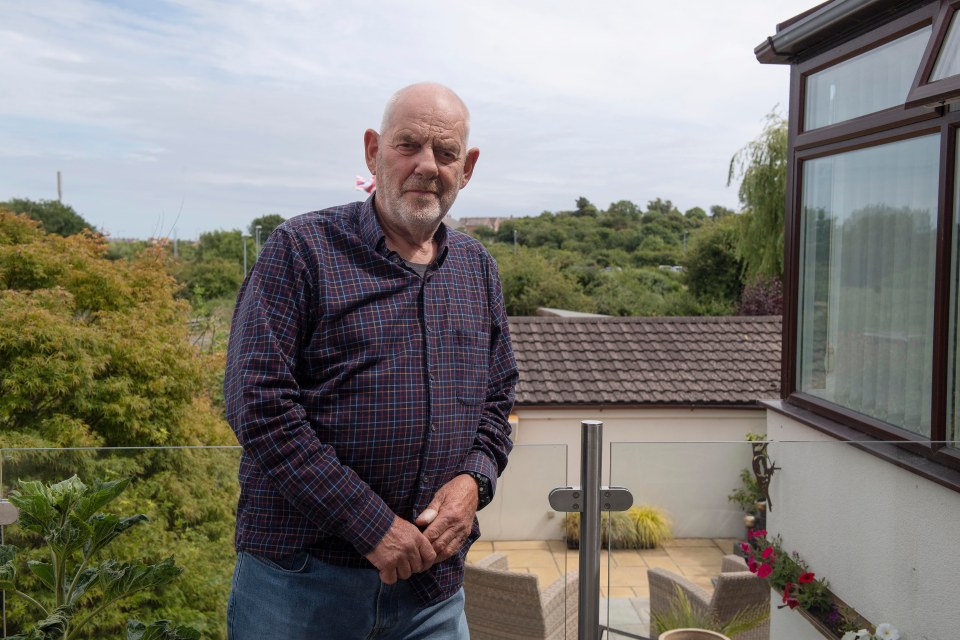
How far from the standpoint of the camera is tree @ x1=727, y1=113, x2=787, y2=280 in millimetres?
17344

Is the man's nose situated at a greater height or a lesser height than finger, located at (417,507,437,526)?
greater

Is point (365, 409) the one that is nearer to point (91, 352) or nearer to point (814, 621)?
point (814, 621)

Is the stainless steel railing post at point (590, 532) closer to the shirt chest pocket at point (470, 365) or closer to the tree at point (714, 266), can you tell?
the shirt chest pocket at point (470, 365)

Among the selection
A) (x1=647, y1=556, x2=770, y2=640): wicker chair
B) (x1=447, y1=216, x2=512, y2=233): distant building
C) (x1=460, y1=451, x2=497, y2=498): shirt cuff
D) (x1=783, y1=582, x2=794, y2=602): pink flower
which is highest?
(x1=447, y1=216, x2=512, y2=233): distant building

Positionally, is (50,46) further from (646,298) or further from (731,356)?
(731,356)

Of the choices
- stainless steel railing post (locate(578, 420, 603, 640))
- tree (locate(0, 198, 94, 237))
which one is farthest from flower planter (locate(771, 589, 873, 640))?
tree (locate(0, 198, 94, 237))

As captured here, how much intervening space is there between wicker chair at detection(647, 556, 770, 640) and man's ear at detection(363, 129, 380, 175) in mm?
1213

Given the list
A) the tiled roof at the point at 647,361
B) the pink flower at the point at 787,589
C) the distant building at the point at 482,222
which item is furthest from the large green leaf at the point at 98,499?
the distant building at the point at 482,222

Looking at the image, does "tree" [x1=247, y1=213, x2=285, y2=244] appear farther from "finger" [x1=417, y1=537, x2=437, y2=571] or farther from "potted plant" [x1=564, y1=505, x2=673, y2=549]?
"finger" [x1=417, y1=537, x2=437, y2=571]

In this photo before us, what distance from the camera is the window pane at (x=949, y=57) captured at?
2748 millimetres

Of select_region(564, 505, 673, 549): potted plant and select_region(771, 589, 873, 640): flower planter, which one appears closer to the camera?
select_region(564, 505, 673, 549): potted plant

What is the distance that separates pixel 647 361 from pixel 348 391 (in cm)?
928

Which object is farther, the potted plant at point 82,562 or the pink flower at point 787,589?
the pink flower at point 787,589

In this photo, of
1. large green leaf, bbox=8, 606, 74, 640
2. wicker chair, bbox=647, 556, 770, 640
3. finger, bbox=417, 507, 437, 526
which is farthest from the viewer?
wicker chair, bbox=647, 556, 770, 640
